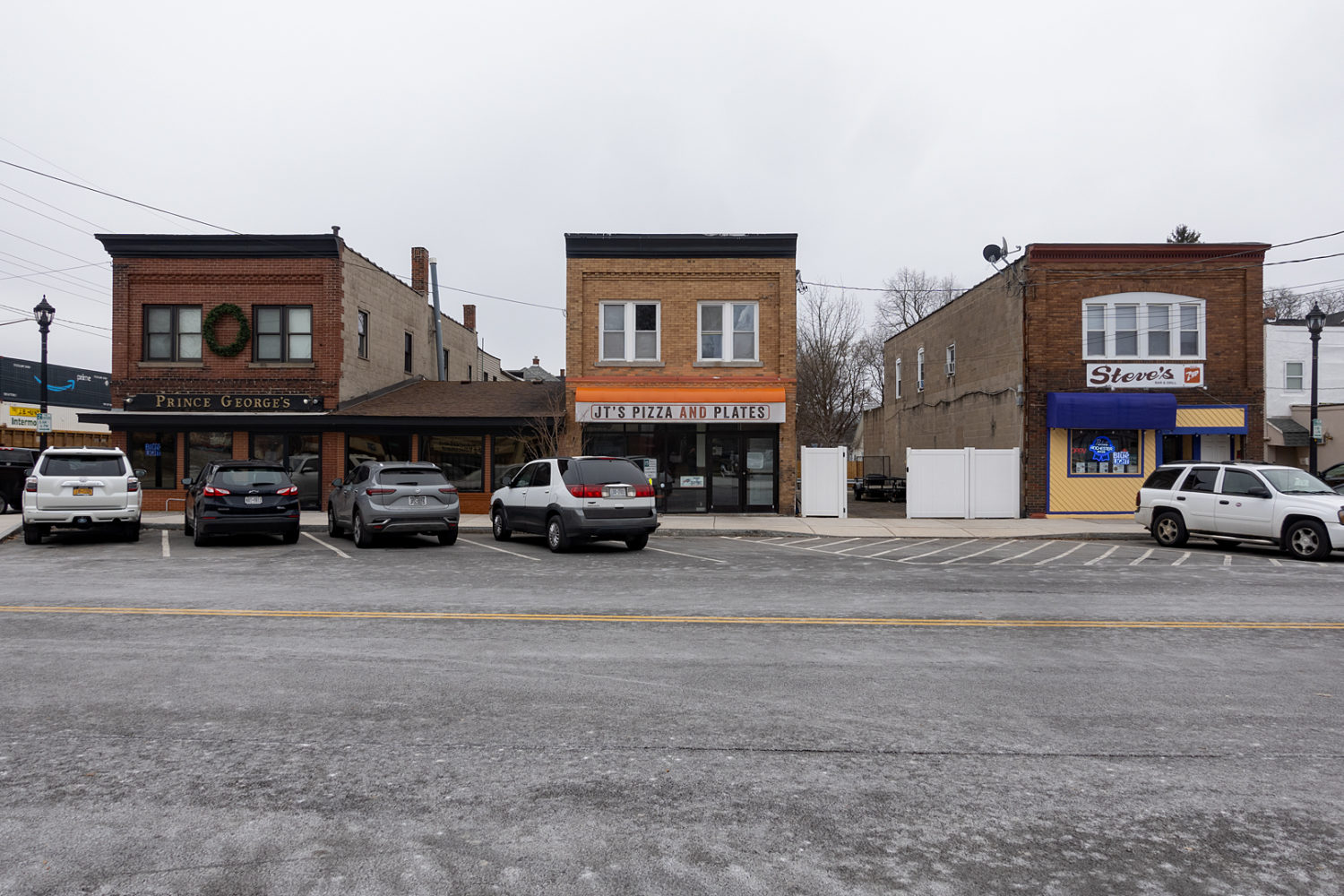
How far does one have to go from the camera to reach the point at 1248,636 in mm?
7926

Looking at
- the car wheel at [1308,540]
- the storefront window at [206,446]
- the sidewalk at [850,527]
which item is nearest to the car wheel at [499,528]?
the sidewalk at [850,527]

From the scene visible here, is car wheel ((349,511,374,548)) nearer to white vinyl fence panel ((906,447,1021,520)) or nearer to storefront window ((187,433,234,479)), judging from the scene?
storefront window ((187,433,234,479))

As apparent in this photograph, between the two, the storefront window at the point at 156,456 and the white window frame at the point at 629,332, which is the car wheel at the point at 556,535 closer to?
the white window frame at the point at 629,332

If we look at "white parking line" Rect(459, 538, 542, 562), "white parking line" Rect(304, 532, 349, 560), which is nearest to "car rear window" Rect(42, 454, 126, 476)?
"white parking line" Rect(304, 532, 349, 560)

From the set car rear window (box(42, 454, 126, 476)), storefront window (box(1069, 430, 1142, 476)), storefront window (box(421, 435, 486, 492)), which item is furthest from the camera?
storefront window (box(421, 435, 486, 492))

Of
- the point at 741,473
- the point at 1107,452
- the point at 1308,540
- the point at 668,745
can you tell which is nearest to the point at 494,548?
the point at 741,473

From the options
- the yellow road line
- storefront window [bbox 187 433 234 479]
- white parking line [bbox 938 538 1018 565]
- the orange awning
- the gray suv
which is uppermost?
the orange awning

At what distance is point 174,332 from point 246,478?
10.3 m

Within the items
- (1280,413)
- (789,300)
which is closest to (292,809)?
(789,300)

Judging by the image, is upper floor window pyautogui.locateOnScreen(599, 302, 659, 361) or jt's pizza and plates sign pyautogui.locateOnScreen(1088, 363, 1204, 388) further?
upper floor window pyautogui.locateOnScreen(599, 302, 659, 361)

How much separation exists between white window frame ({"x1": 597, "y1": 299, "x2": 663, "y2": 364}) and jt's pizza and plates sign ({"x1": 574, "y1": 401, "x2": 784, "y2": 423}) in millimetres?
1554

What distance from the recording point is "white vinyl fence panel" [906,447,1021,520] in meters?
22.7

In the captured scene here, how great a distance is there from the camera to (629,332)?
76.9ft

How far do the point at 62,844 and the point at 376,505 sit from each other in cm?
1218
